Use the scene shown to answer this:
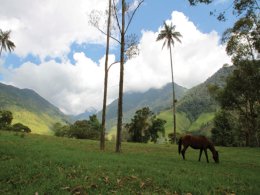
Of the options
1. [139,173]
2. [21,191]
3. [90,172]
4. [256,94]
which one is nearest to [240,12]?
[139,173]

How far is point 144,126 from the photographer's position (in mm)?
94500

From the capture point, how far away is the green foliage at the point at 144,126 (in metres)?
94.1

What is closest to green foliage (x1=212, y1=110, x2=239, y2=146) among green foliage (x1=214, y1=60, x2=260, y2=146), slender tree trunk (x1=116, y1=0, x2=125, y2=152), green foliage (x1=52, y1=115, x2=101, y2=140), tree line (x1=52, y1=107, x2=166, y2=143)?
tree line (x1=52, y1=107, x2=166, y2=143)

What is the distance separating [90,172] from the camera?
41.2ft

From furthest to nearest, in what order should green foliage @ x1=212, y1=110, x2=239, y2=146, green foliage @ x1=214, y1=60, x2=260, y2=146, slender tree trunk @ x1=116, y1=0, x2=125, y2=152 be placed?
green foliage @ x1=212, y1=110, x2=239, y2=146, green foliage @ x1=214, y1=60, x2=260, y2=146, slender tree trunk @ x1=116, y1=0, x2=125, y2=152

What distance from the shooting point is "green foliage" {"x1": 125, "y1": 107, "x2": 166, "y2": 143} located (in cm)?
9412

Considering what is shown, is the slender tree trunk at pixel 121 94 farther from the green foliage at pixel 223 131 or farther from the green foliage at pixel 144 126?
the green foliage at pixel 144 126

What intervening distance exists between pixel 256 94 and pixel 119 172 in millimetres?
46629

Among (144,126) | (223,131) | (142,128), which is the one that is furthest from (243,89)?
(142,128)

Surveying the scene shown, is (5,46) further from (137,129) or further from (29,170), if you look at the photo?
(29,170)

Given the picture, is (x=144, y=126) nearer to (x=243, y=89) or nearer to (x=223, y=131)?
(x=223, y=131)

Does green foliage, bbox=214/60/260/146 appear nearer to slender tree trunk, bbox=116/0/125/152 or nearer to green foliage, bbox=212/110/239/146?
green foliage, bbox=212/110/239/146

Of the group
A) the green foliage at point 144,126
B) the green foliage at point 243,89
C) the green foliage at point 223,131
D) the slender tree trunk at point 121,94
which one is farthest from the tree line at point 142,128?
the slender tree trunk at point 121,94

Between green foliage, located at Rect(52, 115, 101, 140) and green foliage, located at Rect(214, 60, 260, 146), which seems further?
green foliage, located at Rect(52, 115, 101, 140)
